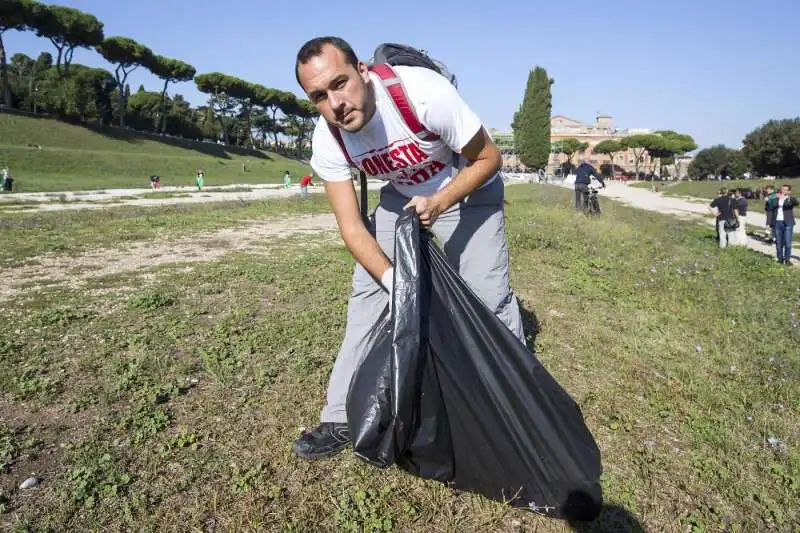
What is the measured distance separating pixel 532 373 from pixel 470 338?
26 centimetres

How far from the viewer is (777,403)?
9.90 ft

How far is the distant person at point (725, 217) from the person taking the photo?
10375 millimetres

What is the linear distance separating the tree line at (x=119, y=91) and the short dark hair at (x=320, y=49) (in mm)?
33406

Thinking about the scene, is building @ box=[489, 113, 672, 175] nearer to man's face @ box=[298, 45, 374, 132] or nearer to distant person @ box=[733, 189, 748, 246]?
distant person @ box=[733, 189, 748, 246]

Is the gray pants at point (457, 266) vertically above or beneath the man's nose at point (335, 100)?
beneath

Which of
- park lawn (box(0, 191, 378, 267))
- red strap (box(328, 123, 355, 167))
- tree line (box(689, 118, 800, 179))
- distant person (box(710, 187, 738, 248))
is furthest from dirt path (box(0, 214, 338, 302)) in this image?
tree line (box(689, 118, 800, 179))

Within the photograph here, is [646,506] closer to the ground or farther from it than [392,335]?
closer to the ground

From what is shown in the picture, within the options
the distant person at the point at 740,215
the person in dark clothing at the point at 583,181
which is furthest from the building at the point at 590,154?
the distant person at the point at 740,215

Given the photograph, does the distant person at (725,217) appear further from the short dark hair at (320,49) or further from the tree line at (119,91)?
the tree line at (119,91)

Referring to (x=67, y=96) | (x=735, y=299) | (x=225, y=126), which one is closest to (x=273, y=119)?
(x=225, y=126)

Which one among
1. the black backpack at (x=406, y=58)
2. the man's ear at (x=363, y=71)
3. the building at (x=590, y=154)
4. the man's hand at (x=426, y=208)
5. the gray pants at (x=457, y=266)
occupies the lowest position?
the gray pants at (x=457, y=266)

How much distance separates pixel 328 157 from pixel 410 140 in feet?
1.22

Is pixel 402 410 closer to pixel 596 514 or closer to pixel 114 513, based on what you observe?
pixel 596 514

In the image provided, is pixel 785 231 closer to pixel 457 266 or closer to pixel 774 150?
pixel 457 266
